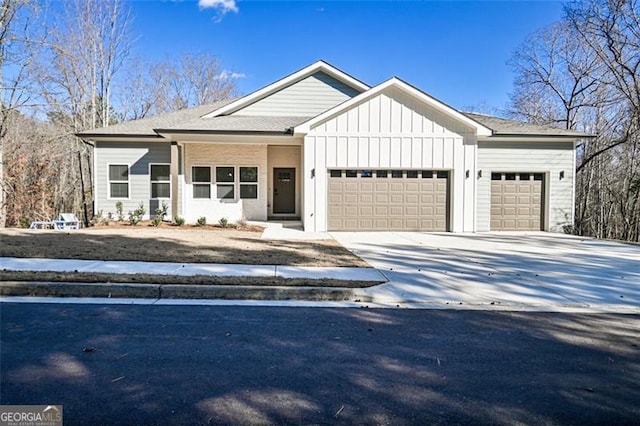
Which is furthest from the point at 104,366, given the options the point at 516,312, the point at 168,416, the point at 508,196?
the point at 508,196

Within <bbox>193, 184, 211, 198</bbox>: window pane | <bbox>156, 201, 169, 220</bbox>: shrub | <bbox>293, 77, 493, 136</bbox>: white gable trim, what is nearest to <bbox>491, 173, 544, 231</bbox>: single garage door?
<bbox>293, 77, 493, 136</bbox>: white gable trim

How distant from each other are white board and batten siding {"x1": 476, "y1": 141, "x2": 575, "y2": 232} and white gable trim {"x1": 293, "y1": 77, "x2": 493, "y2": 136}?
64.1 inches

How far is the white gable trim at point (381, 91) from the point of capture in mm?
13250

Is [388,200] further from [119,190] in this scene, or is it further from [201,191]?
[119,190]

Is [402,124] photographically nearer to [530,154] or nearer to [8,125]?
[530,154]

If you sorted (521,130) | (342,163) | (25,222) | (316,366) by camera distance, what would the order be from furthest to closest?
(25,222) → (521,130) → (342,163) → (316,366)

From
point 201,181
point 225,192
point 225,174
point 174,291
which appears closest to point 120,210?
point 201,181

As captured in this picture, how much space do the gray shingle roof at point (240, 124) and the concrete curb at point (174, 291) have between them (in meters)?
9.05

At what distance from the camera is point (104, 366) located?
3279mm

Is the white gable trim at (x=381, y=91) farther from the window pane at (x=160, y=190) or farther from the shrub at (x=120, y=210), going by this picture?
the shrub at (x=120, y=210)

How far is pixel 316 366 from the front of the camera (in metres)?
3.38

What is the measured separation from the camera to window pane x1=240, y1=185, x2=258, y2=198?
642 inches

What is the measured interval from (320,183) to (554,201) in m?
9.57

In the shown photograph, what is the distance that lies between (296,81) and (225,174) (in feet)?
18.0
